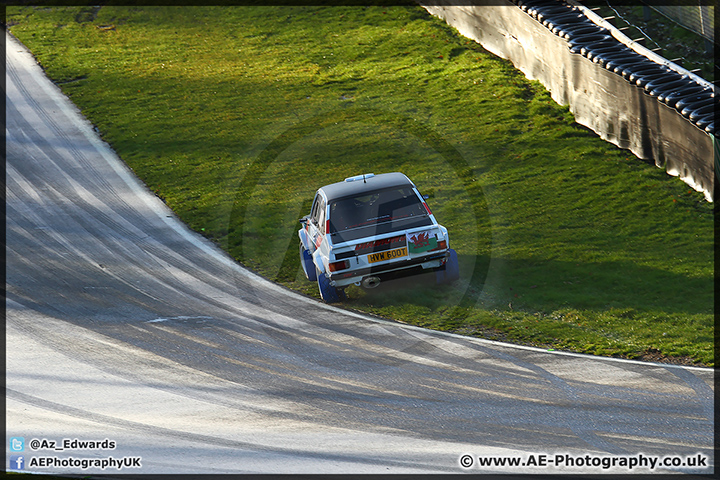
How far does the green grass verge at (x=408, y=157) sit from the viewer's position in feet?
33.4

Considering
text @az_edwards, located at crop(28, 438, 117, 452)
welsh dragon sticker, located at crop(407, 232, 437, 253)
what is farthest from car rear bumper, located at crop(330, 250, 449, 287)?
text @az_edwards, located at crop(28, 438, 117, 452)

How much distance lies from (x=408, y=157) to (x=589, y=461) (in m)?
10.7

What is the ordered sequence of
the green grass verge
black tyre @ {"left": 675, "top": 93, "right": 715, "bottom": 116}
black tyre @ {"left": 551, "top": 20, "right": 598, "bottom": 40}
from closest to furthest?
the green grass verge → black tyre @ {"left": 675, "top": 93, "right": 715, "bottom": 116} → black tyre @ {"left": 551, "top": 20, "right": 598, "bottom": 40}

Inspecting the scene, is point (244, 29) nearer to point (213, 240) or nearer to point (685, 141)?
point (213, 240)

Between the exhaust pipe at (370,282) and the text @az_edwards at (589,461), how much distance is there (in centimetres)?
377

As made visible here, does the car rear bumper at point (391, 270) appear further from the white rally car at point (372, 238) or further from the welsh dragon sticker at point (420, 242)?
the welsh dragon sticker at point (420, 242)

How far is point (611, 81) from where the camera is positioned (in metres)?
15.2

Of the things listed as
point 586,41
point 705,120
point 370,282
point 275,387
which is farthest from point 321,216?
point 586,41

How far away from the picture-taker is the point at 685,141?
13.2m

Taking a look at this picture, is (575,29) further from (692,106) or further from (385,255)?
(385,255)

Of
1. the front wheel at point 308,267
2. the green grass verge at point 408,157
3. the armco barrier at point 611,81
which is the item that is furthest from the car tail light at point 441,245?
the armco barrier at point 611,81

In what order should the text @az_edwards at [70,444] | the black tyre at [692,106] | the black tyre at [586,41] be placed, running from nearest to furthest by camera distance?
the text @az_edwards at [70,444]
the black tyre at [692,106]
the black tyre at [586,41]

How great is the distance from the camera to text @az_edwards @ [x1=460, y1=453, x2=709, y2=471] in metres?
6.35

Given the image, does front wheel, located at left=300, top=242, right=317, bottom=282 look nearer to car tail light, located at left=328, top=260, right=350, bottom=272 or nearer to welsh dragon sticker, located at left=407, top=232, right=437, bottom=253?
car tail light, located at left=328, top=260, right=350, bottom=272
